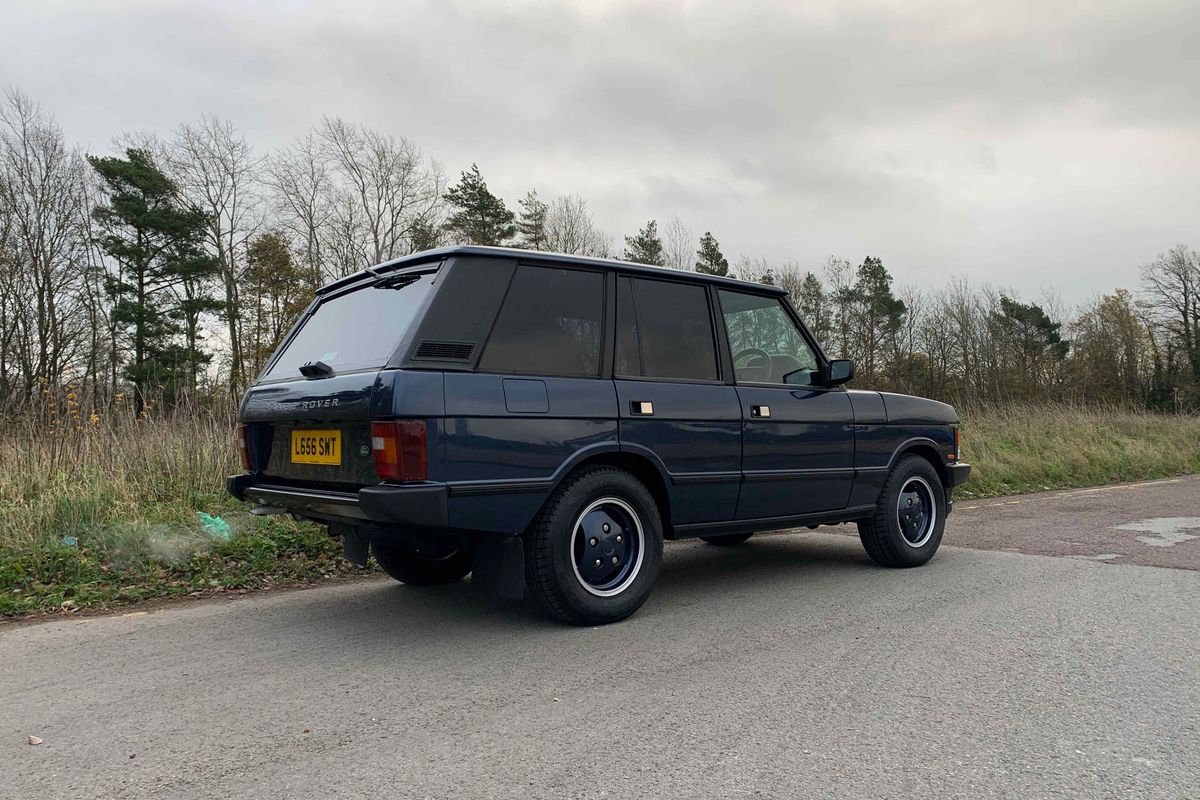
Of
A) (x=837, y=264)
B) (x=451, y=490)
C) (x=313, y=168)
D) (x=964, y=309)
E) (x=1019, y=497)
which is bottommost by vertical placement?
(x=1019, y=497)

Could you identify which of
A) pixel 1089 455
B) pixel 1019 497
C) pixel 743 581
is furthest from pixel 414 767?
pixel 1089 455

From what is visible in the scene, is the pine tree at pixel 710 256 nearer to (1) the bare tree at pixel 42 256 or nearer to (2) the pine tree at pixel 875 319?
(2) the pine tree at pixel 875 319

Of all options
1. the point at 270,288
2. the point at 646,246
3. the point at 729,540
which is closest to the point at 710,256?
the point at 646,246

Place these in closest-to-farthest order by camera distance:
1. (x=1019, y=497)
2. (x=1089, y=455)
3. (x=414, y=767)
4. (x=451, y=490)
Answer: (x=414, y=767)
(x=451, y=490)
(x=1019, y=497)
(x=1089, y=455)

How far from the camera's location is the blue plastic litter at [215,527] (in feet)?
19.0

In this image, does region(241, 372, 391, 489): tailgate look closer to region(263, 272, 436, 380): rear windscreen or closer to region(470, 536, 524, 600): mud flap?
region(263, 272, 436, 380): rear windscreen

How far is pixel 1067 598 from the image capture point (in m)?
4.53

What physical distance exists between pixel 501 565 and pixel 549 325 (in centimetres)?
121

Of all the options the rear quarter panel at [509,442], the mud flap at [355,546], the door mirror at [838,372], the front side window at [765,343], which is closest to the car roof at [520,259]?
the front side window at [765,343]

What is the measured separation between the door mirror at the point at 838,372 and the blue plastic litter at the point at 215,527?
14.4ft

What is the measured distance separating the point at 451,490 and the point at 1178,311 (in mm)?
50973

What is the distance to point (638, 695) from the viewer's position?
303 cm

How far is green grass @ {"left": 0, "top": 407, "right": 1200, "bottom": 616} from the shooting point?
5035 millimetres

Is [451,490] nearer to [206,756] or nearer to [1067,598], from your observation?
[206,756]
